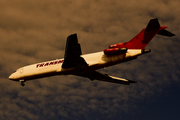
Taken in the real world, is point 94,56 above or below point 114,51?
above

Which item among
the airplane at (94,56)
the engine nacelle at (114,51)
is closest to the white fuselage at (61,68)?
the airplane at (94,56)

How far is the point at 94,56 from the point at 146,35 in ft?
26.5

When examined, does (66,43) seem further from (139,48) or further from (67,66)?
(139,48)

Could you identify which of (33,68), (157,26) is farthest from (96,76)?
(157,26)

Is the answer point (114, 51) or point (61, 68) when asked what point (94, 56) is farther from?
point (61, 68)

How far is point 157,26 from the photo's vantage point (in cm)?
3259

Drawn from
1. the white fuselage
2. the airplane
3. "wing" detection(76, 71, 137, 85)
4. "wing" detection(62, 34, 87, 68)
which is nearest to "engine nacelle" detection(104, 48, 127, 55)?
the airplane

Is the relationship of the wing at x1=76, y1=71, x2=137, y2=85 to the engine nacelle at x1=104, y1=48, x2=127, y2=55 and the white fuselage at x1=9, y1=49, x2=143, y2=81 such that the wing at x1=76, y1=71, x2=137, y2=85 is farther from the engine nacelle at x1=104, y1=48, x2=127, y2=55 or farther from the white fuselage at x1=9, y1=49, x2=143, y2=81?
the engine nacelle at x1=104, y1=48, x2=127, y2=55

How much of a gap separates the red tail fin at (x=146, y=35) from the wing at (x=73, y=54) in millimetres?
4869

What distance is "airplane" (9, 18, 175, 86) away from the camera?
3278cm

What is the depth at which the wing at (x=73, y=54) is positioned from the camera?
31528 millimetres

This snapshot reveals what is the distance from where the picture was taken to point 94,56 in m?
35.6

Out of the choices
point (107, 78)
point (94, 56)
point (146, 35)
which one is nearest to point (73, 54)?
point (94, 56)

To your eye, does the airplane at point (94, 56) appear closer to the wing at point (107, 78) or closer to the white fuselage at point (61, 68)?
the white fuselage at point (61, 68)
